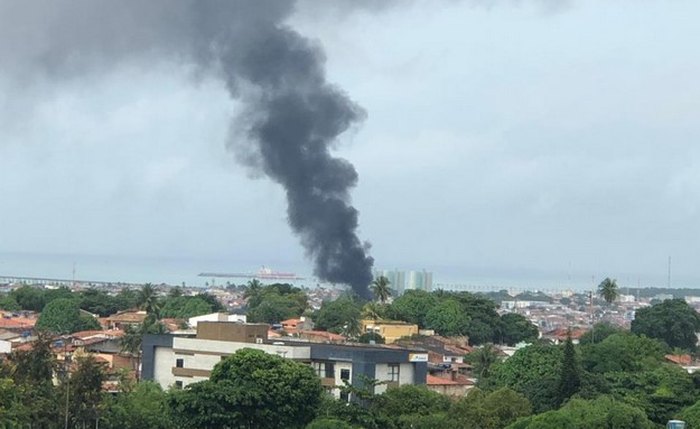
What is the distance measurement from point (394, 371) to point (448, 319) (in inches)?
1329

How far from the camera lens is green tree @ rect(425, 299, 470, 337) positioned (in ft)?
269

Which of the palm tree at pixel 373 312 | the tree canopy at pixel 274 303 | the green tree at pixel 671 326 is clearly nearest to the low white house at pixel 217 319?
the palm tree at pixel 373 312

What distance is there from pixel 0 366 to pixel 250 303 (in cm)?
6484

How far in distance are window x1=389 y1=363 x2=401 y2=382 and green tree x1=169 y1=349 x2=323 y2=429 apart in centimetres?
690

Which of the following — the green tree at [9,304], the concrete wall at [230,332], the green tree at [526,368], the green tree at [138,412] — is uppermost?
the concrete wall at [230,332]

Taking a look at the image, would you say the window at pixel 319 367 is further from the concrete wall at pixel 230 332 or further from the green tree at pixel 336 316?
the green tree at pixel 336 316

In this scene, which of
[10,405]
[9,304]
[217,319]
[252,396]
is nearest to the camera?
[10,405]

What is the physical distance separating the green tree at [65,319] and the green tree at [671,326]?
32.5 meters

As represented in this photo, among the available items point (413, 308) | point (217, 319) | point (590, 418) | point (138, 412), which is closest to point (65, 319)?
point (217, 319)

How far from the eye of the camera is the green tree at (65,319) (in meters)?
79.1

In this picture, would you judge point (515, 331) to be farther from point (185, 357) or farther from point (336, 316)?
point (185, 357)

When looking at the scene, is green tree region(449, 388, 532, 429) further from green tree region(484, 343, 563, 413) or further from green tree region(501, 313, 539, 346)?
green tree region(501, 313, 539, 346)

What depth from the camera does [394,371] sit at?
49.1 metres

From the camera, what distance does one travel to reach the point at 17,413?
34594 mm
